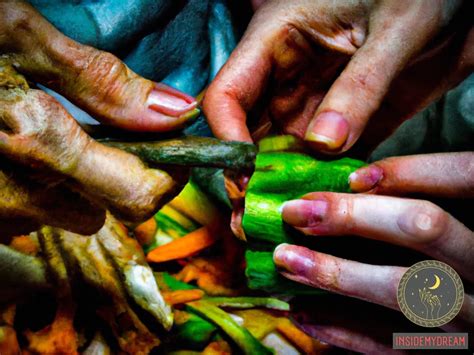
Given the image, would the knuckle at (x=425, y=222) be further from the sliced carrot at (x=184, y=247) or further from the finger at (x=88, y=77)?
the sliced carrot at (x=184, y=247)

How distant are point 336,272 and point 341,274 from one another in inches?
0.5

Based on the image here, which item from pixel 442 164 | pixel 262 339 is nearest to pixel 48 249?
pixel 262 339

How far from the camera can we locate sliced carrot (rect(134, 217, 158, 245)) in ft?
5.42

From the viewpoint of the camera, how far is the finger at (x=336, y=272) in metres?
1.12

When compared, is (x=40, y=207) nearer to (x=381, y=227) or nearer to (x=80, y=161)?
(x=80, y=161)

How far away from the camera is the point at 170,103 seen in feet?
3.51

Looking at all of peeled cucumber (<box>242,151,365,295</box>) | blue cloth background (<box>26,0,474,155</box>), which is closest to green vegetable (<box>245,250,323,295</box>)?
peeled cucumber (<box>242,151,365,295</box>)

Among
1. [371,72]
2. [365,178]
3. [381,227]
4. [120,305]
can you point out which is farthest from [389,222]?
[120,305]

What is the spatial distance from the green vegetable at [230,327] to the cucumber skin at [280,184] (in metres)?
0.38

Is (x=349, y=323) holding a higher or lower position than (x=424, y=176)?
lower

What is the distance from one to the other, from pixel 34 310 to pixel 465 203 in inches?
47.4

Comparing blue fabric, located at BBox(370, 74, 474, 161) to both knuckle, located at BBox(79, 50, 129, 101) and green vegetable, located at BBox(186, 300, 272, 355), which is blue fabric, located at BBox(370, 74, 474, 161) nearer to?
green vegetable, located at BBox(186, 300, 272, 355)

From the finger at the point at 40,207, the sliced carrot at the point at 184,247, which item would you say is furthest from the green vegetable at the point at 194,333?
the finger at the point at 40,207

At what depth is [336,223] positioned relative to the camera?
1.10m
